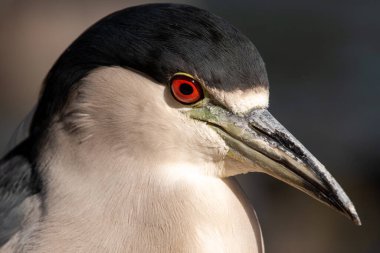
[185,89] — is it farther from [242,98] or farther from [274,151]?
[274,151]

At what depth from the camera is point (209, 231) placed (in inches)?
109

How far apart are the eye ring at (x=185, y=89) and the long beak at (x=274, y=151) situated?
47mm

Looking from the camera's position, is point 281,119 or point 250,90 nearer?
point 250,90

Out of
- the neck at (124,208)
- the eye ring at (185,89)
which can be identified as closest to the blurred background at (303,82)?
the neck at (124,208)

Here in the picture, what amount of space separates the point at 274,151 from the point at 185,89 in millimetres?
338

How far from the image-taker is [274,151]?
274 cm

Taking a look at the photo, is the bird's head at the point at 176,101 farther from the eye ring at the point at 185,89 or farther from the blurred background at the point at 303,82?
the blurred background at the point at 303,82

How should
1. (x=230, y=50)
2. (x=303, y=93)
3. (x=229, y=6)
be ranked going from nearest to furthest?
(x=230, y=50) < (x=303, y=93) < (x=229, y=6)

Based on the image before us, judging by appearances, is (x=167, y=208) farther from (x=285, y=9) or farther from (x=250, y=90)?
(x=285, y=9)

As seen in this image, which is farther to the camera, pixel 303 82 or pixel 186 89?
pixel 303 82

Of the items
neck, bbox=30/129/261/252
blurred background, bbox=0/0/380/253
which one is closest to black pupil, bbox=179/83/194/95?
neck, bbox=30/129/261/252

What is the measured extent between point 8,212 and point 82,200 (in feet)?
0.83

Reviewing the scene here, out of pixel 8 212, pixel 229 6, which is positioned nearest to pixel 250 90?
pixel 8 212

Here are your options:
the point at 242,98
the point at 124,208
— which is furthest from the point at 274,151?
the point at 124,208
